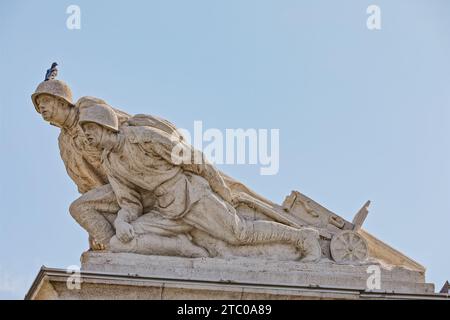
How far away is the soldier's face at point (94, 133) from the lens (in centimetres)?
1483

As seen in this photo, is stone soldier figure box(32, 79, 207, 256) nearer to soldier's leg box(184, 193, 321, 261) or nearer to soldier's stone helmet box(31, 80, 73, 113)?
soldier's stone helmet box(31, 80, 73, 113)

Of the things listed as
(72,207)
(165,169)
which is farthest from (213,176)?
(72,207)

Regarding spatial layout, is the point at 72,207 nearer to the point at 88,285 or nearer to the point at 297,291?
the point at 88,285

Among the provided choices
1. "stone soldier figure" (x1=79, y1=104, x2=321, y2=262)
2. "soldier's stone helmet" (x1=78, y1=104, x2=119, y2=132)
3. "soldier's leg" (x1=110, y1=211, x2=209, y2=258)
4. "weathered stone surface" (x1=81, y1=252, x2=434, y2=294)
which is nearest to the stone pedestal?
"weathered stone surface" (x1=81, y1=252, x2=434, y2=294)

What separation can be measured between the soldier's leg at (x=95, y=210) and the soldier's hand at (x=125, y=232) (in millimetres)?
360

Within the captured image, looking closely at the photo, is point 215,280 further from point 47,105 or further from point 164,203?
point 47,105

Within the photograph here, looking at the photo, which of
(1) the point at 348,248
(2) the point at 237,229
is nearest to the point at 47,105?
(2) the point at 237,229

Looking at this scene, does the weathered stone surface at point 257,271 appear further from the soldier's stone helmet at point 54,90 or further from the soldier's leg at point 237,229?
the soldier's stone helmet at point 54,90

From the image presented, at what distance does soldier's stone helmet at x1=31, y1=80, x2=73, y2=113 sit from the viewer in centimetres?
1513

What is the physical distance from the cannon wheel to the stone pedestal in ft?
0.76

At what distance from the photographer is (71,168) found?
15.6m

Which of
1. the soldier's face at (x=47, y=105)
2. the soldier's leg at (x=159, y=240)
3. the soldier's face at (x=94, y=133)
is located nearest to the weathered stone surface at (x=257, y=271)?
the soldier's leg at (x=159, y=240)

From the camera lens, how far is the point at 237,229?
1478 centimetres
